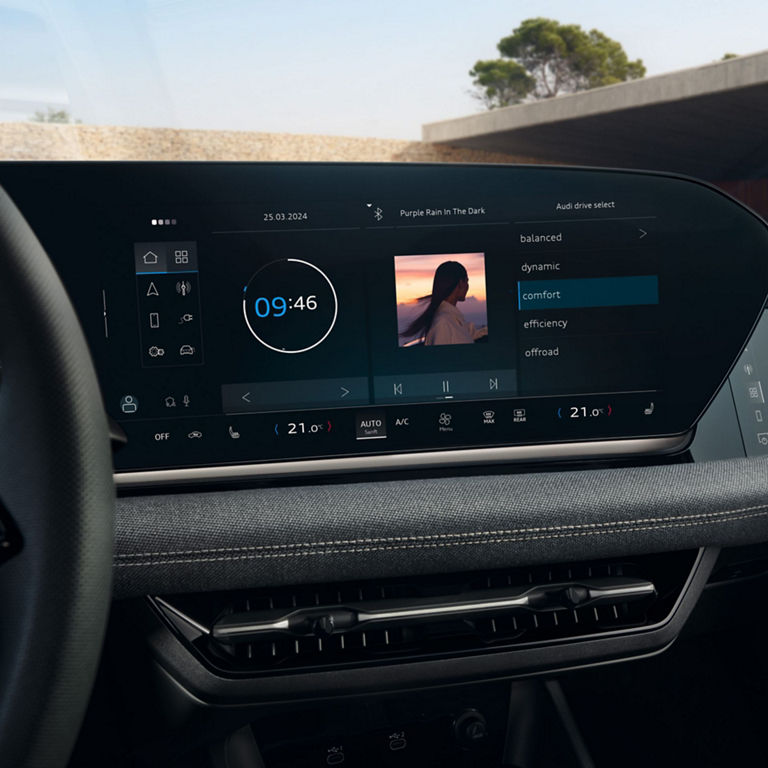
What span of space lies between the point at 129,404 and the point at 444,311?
0.43m

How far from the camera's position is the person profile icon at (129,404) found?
45.2 inches

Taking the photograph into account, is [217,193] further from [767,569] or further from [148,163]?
[767,569]

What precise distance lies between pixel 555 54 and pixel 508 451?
27707 mm

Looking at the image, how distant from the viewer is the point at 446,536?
3.69 ft

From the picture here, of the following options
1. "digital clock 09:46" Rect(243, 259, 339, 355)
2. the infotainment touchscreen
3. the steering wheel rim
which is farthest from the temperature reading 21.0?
the steering wheel rim

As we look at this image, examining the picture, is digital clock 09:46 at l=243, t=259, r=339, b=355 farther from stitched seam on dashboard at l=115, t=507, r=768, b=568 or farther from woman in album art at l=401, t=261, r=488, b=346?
stitched seam on dashboard at l=115, t=507, r=768, b=568

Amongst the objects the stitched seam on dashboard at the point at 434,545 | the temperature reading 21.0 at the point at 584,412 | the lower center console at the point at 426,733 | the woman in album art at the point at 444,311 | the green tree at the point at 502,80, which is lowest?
the lower center console at the point at 426,733

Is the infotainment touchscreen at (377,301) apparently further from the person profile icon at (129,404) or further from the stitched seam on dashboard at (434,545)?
the stitched seam on dashboard at (434,545)

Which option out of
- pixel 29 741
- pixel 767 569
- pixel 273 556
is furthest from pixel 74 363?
pixel 767 569

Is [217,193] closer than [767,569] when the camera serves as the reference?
Yes

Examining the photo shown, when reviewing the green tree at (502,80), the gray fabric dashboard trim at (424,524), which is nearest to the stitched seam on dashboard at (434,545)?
the gray fabric dashboard trim at (424,524)

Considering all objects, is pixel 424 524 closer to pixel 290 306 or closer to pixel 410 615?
pixel 410 615

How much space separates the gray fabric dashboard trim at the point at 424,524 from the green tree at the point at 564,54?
25746 mm

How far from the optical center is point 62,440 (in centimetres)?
72
